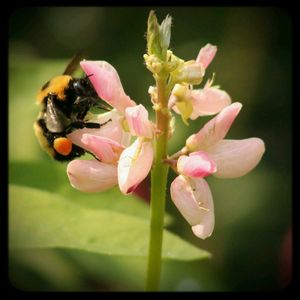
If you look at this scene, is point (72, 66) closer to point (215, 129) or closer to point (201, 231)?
Answer: point (215, 129)

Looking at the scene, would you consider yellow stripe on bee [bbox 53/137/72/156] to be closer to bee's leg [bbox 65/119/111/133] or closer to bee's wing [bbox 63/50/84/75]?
bee's leg [bbox 65/119/111/133]

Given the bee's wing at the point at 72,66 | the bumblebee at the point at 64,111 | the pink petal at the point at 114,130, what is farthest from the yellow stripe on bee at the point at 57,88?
the pink petal at the point at 114,130

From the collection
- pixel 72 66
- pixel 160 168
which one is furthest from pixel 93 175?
pixel 72 66

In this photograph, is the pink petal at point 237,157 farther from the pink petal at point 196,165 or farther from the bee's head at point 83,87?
the bee's head at point 83,87

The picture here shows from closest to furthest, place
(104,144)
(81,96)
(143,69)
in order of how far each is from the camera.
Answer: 1. (104,144)
2. (81,96)
3. (143,69)
